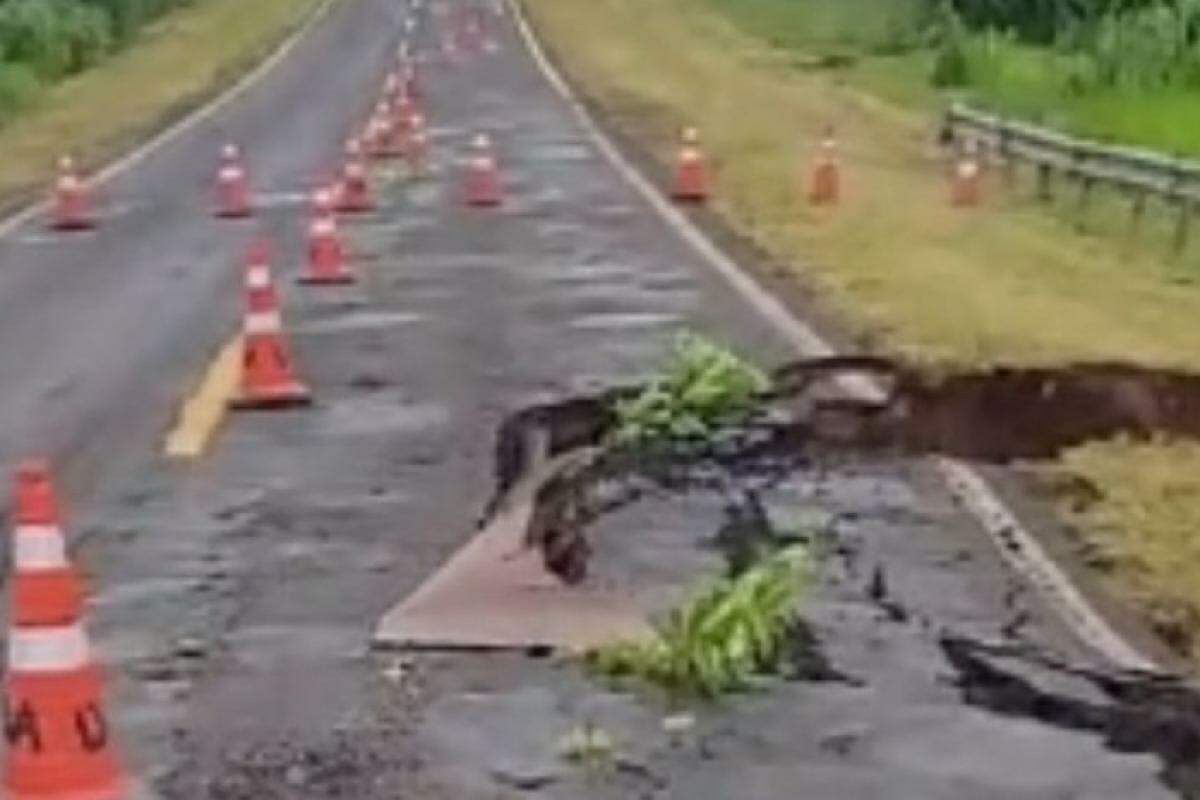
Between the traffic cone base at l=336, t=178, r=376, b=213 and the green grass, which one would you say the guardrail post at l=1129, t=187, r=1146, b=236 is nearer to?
the green grass

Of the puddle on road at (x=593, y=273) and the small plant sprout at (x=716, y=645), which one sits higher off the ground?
the small plant sprout at (x=716, y=645)

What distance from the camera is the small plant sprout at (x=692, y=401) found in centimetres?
1447

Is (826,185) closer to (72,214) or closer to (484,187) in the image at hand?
(484,187)

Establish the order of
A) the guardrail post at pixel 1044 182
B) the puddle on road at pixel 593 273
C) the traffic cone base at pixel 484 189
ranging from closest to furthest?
the puddle on road at pixel 593 273 < the guardrail post at pixel 1044 182 < the traffic cone base at pixel 484 189

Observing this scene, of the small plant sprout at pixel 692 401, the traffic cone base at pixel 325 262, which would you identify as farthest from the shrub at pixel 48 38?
the small plant sprout at pixel 692 401

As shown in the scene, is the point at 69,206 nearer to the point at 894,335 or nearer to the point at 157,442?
the point at 894,335

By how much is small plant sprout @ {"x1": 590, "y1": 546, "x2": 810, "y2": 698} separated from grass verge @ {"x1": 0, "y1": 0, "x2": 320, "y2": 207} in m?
23.3

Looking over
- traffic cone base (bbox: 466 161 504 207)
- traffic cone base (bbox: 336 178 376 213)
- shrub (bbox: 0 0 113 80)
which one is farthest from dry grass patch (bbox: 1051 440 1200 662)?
shrub (bbox: 0 0 113 80)

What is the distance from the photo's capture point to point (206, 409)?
54.5ft

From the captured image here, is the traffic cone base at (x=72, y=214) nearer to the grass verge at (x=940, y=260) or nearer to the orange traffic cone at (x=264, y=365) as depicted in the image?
the grass verge at (x=940, y=260)

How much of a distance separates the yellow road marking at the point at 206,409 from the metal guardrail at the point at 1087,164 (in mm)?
8544

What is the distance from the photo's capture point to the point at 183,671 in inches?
408

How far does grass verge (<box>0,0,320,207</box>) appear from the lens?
136ft

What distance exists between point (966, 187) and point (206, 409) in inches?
556
